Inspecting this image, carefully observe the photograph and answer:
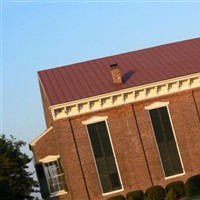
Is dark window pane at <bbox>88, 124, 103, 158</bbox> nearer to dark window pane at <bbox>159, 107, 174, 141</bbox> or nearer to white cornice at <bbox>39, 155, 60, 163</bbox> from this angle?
white cornice at <bbox>39, 155, 60, 163</bbox>

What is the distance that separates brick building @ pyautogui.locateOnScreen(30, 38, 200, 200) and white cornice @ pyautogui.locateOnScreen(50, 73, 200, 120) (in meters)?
0.06

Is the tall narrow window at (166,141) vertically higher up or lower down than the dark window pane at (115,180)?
higher up

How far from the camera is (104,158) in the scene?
32.2 meters

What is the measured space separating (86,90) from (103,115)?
2.06 meters

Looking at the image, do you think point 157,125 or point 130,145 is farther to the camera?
point 157,125

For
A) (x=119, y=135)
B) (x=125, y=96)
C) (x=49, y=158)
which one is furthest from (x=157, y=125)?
(x=49, y=158)

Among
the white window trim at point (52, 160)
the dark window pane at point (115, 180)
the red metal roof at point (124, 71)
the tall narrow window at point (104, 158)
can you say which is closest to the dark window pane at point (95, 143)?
the tall narrow window at point (104, 158)

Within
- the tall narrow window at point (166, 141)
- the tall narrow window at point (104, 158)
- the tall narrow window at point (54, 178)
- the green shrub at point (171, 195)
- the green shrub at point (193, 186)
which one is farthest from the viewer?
the tall narrow window at point (54, 178)

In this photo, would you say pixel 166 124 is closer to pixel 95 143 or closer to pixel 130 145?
pixel 130 145

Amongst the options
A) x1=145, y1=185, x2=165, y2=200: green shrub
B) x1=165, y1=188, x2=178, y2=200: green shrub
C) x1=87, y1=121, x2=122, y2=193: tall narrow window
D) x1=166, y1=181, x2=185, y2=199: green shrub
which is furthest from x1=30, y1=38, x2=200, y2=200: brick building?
x1=165, y1=188, x2=178, y2=200: green shrub

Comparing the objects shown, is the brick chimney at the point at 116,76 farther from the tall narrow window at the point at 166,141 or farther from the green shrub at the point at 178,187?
the green shrub at the point at 178,187

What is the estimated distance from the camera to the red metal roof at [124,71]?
33281 millimetres

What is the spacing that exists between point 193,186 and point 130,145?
4.69m

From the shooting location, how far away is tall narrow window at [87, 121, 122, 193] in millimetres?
32000
